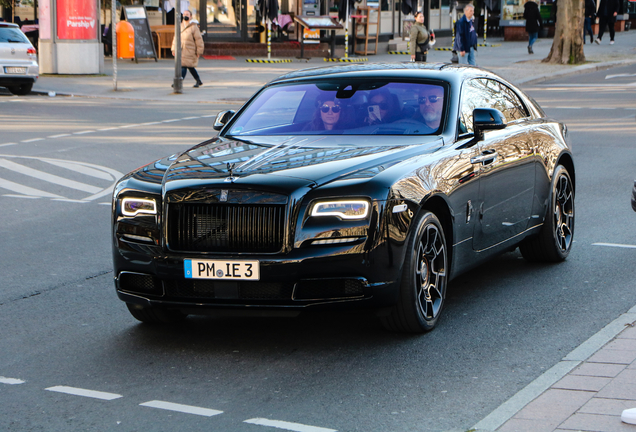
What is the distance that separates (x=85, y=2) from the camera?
1147 inches

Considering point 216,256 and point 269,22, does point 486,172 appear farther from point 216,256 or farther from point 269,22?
point 269,22

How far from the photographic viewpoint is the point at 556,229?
770 centimetres

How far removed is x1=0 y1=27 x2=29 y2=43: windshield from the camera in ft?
83.1

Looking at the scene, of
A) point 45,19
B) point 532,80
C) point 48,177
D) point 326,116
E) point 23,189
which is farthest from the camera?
point 45,19

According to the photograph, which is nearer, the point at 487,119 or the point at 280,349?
the point at 280,349

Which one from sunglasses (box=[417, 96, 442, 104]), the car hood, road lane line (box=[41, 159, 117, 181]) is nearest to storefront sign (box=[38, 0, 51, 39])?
road lane line (box=[41, 159, 117, 181])

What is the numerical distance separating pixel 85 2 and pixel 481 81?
23.8 meters

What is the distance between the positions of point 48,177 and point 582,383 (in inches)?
367

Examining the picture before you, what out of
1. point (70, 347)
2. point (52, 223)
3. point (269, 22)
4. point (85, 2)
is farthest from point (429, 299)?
point (269, 22)

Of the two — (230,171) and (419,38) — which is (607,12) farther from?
(230,171)

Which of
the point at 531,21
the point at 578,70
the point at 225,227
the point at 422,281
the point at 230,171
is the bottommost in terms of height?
the point at 578,70

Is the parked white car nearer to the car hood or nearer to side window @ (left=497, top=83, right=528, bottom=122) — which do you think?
side window @ (left=497, top=83, right=528, bottom=122)

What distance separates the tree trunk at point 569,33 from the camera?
32.9 m

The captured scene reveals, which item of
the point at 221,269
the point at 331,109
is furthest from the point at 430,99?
the point at 221,269
